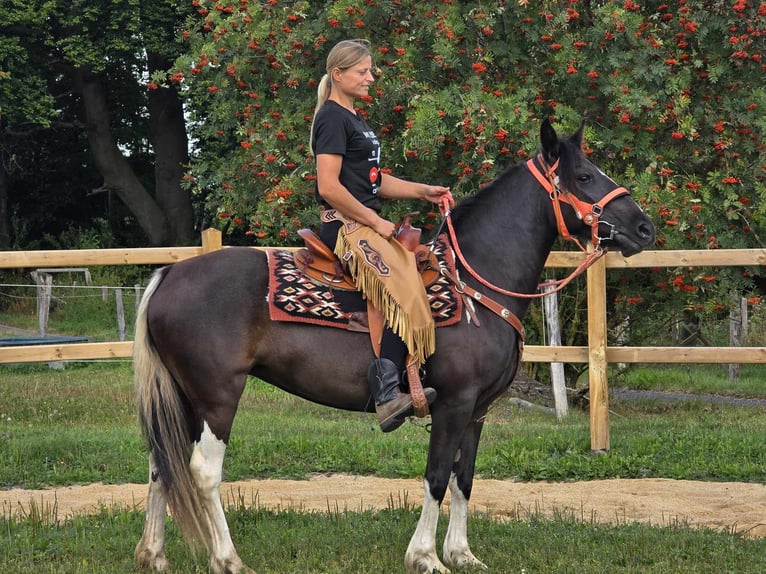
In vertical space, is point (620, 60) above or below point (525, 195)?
above

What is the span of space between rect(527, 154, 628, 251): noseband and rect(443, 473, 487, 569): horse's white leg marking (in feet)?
5.33

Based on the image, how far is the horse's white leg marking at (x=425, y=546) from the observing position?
212 inches

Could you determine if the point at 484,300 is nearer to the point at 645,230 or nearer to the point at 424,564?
the point at 645,230

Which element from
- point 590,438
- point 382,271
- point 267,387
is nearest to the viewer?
point 382,271

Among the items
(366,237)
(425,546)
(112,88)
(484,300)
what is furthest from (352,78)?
(112,88)

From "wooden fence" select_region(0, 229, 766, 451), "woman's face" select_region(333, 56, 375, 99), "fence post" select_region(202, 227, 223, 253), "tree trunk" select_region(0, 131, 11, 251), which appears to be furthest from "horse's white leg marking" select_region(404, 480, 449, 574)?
"tree trunk" select_region(0, 131, 11, 251)

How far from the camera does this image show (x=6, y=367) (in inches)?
645

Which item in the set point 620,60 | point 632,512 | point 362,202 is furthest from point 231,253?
point 620,60

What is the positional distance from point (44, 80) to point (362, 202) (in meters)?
19.0

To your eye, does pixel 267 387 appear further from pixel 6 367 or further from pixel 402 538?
pixel 402 538

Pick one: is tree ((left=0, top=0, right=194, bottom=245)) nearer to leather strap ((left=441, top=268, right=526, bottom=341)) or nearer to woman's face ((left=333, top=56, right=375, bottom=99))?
woman's face ((left=333, top=56, right=375, bottom=99))

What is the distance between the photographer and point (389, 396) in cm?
517

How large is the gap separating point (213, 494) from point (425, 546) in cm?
A: 121

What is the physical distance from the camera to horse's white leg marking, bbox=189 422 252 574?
521 centimetres
